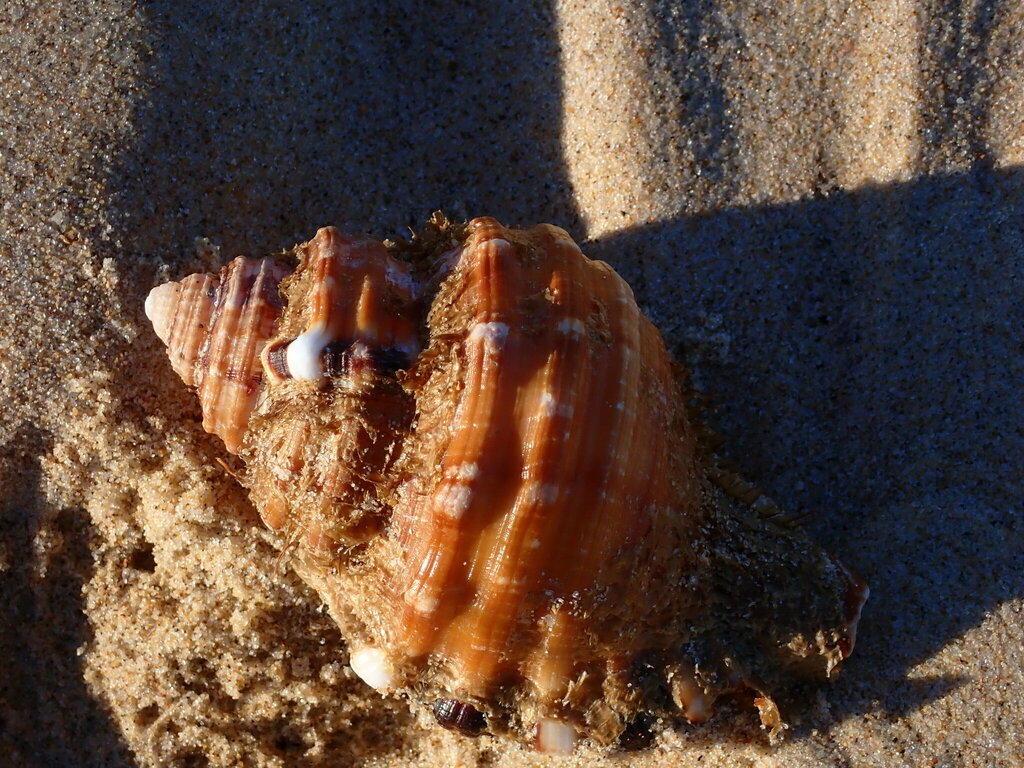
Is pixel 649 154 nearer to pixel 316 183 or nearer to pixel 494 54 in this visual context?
pixel 494 54

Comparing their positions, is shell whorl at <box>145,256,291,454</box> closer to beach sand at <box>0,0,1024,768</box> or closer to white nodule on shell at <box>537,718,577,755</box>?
beach sand at <box>0,0,1024,768</box>

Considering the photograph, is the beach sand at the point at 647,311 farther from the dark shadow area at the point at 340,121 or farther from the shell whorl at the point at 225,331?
the shell whorl at the point at 225,331

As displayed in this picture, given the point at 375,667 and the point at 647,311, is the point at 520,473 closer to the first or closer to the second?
the point at 375,667

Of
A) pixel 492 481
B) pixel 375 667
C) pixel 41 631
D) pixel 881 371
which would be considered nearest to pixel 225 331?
pixel 492 481

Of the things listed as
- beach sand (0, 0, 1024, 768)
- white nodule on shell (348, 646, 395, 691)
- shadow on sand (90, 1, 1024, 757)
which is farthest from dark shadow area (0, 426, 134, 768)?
white nodule on shell (348, 646, 395, 691)

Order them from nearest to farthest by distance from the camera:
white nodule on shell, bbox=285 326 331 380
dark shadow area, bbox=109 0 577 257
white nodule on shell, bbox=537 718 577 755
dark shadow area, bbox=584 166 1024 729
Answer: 1. white nodule on shell, bbox=285 326 331 380
2. white nodule on shell, bbox=537 718 577 755
3. dark shadow area, bbox=584 166 1024 729
4. dark shadow area, bbox=109 0 577 257

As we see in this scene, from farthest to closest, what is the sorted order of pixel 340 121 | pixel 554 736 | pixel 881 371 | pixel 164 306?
pixel 340 121 → pixel 881 371 → pixel 164 306 → pixel 554 736

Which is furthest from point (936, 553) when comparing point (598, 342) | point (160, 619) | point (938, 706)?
point (160, 619)
